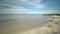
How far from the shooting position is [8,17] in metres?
1.90

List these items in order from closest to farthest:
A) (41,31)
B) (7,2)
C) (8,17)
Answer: (41,31) < (7,2) < (8,17)

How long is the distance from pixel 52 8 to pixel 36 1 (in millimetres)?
356

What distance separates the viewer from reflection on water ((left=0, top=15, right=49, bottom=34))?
5.43 feet

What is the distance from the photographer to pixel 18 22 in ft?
6.07

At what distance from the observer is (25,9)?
1.88 meters

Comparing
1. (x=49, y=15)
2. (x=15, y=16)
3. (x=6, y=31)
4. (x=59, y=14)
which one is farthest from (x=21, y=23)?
(x=59, y=14)

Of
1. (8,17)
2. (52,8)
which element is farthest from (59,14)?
(8,17)

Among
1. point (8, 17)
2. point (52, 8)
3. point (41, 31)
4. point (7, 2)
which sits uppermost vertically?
point (7, 2)

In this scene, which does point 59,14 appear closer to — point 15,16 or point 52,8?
point 52,8

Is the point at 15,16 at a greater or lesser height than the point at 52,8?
lesser

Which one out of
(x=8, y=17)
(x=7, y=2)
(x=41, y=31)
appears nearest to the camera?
(x=41, y=31)

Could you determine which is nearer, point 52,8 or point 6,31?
point 6,31

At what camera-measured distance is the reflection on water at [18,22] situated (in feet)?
5.43

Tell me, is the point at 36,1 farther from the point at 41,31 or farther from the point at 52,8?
the point at 41,31
